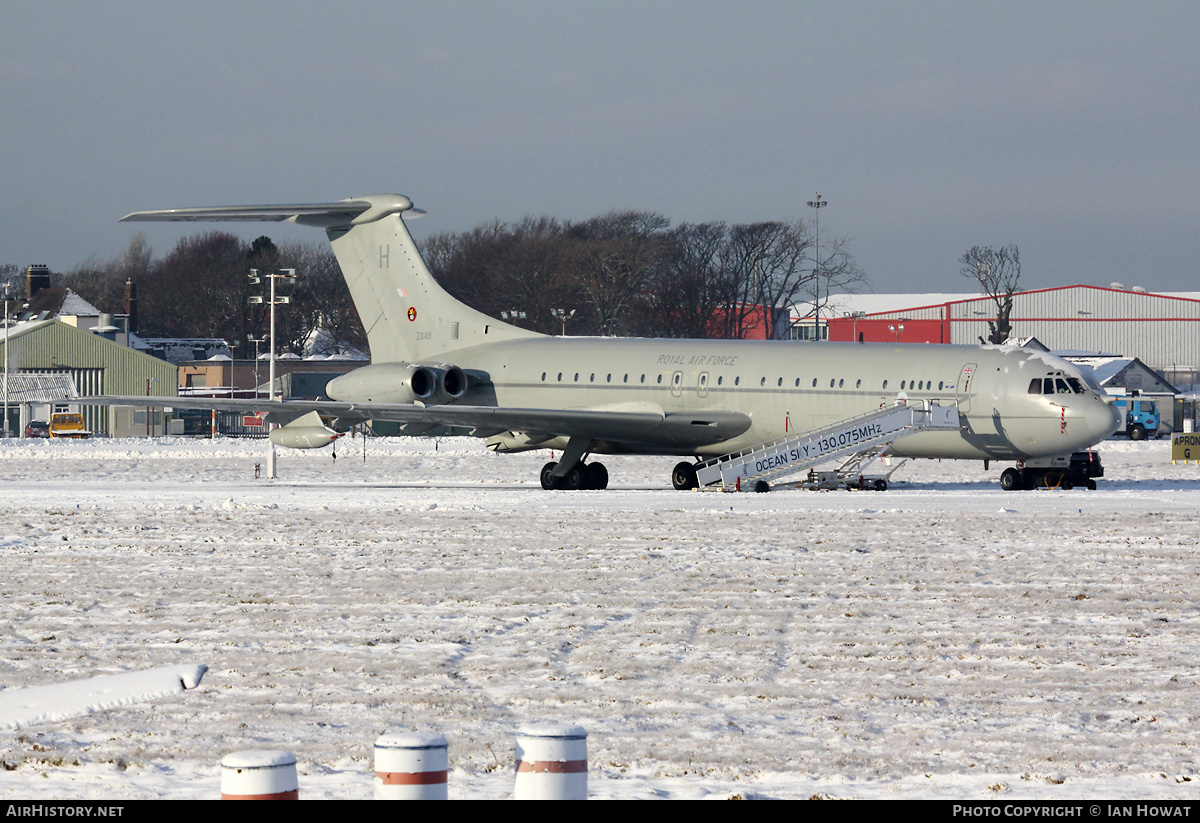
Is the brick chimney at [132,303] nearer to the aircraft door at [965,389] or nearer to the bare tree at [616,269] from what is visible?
the bare tree at [616,269]

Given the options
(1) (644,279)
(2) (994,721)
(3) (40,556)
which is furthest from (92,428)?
(2) (994,721)

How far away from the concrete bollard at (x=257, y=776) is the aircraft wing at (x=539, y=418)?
26.2 m

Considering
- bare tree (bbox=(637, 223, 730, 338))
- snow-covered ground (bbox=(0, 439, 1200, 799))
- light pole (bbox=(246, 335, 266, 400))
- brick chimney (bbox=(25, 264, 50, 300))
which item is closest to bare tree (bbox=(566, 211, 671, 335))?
bare tree (bbox=(637, 223, 730, 338))

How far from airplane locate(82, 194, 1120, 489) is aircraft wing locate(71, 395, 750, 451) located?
4 cm

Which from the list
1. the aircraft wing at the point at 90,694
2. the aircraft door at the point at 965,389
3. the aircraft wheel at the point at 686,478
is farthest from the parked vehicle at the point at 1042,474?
the aircraft wing at the point at 90,694

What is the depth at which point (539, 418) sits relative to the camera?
32.2 meters

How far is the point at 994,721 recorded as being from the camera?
372 inches

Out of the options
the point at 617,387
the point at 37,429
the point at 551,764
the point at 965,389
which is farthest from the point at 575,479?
the point at 37,429

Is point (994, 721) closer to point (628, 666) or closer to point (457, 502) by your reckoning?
point (628, 666)

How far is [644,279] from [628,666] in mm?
94915

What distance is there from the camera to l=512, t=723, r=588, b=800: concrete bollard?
5617mm

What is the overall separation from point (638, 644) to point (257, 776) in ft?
24.0

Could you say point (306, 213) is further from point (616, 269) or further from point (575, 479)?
point (616, 269)

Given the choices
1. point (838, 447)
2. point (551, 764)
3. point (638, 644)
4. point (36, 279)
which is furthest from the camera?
point (36, 279)
